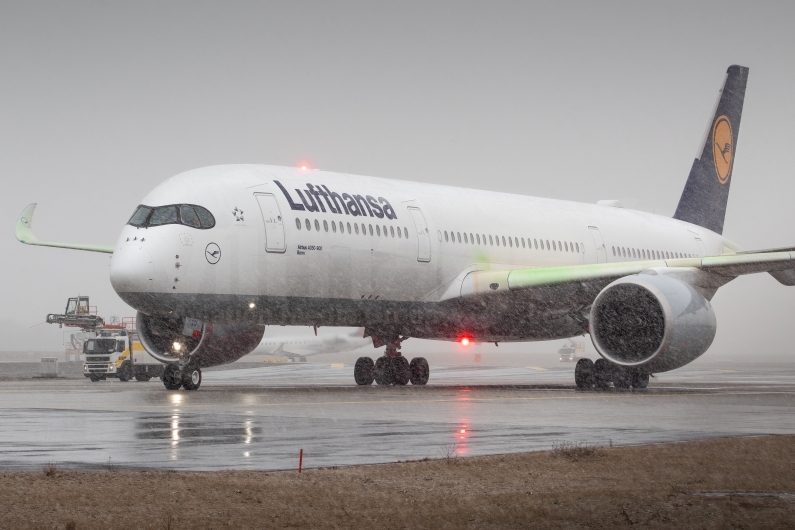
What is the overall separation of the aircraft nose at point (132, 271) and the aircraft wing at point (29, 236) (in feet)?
23.3

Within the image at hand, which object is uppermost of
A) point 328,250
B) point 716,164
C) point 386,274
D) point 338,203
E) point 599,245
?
point 716,164

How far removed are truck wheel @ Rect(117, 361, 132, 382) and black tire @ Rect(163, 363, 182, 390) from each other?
17.7 meters

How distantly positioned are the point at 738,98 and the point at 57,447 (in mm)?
27555

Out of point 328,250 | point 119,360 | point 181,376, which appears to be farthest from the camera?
point 119,360

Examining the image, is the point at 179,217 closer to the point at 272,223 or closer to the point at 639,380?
the point at 272,223

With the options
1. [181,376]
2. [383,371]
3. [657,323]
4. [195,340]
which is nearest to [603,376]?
[657,323]

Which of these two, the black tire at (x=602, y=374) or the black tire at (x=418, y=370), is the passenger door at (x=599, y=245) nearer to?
the black tire at (x=602, y=374)

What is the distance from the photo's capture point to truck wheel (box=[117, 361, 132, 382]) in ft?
120

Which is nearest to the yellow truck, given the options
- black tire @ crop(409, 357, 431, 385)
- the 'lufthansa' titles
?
black tire @ crop(409, 357, 431, 385)

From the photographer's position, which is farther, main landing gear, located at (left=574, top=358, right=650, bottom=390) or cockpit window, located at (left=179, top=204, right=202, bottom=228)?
main landing gear, located at (left=574, top=358, right=650, bottom=390)

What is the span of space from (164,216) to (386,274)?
15.7ft

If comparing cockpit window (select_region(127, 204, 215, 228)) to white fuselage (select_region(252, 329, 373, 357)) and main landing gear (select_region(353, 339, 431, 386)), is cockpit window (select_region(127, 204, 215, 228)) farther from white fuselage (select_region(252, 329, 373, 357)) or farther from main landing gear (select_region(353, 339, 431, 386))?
white fuselage (select_region(252, 329, 373, 357))

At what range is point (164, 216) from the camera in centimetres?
1831

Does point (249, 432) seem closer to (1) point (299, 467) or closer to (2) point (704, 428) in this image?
(1) point (299, 467)
